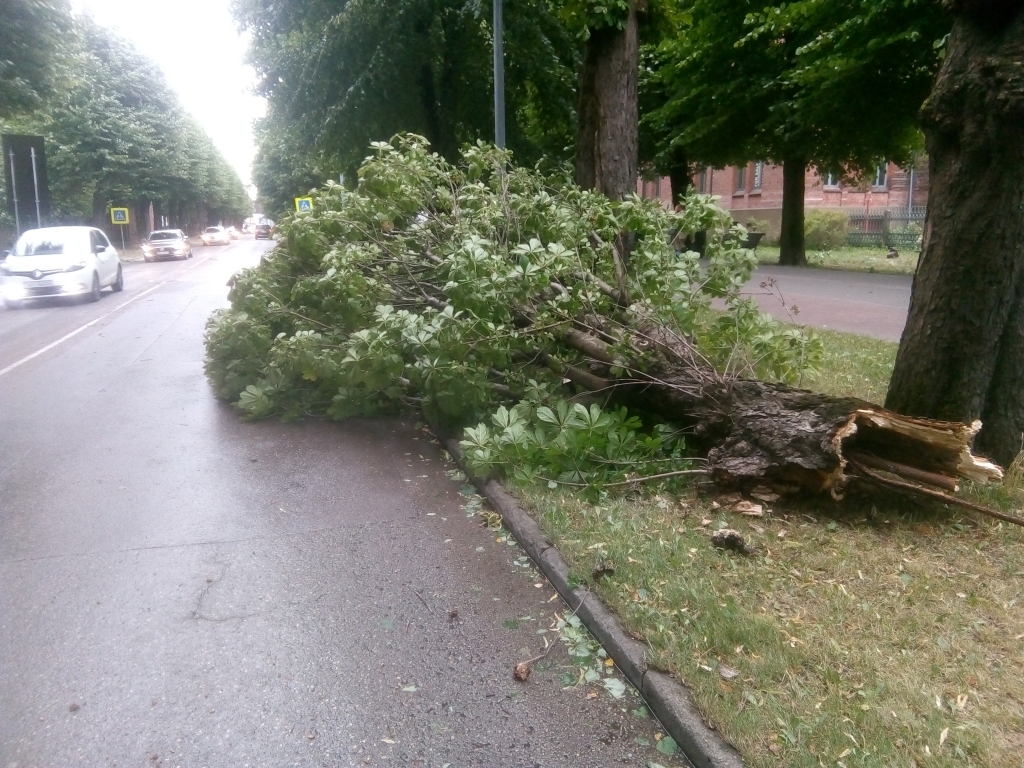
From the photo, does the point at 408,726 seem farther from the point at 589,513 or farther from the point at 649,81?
the point at 649,81

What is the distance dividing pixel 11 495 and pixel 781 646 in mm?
5718

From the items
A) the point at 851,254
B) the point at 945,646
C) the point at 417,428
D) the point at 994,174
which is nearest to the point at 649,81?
the point at 851,254

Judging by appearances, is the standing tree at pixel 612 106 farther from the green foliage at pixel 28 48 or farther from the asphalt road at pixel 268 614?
the green foliage at pixel 28 48

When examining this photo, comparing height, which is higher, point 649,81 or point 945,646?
point 649,81

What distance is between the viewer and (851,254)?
116 ft

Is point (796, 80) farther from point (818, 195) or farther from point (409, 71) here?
point (818, 195)

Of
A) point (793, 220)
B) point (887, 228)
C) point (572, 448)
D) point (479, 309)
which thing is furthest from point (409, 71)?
point (887, 228)

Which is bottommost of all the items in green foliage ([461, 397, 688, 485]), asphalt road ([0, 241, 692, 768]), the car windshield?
asphalt road ([0, 241, 692, 768])

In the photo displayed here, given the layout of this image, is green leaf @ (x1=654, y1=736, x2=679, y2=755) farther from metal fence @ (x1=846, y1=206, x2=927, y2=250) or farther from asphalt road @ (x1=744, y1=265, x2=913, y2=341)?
metal fence @ (x1=846, y1=206, x2=927, y2=250)

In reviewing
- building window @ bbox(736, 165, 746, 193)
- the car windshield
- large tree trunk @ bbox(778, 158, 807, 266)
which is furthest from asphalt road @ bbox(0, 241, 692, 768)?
building window @ bbox(736, 165, 746, 193)

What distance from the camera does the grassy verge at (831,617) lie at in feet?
11.0

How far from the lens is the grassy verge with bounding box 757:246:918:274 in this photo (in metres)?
26.9

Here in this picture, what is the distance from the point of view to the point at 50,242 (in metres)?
22.5

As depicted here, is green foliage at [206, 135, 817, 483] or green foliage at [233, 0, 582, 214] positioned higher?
green foliage at [233, 0, 582, 214]
